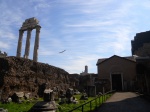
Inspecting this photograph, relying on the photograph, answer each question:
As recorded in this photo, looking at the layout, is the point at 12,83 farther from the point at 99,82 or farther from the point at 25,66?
the point at 99,82

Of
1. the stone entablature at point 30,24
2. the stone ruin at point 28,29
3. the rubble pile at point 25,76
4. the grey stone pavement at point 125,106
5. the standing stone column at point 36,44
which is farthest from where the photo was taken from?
the stone entablature at point 30,24

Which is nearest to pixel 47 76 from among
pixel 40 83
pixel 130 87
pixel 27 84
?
pixel 40 83

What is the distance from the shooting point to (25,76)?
17.8m

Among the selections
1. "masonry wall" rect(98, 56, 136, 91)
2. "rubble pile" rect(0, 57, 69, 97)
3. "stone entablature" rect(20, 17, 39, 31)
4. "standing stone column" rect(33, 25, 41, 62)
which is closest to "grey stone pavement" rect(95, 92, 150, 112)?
"rubble pile" rect(0, 57, 69, 97)

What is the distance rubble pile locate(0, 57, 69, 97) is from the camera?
15.7m

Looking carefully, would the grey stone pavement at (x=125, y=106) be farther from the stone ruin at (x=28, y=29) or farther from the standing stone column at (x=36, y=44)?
the stone ruin at (x=28, y=29)

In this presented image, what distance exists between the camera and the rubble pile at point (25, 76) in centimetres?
1568

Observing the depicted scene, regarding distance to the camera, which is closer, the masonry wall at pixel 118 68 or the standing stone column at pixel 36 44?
the standing stone column at pixel 36 44

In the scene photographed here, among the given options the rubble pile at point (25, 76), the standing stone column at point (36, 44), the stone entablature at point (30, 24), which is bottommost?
the rubble pile at point (25, 76)

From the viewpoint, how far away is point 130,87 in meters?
28.8

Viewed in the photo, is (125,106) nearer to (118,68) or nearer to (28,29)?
(118,68)

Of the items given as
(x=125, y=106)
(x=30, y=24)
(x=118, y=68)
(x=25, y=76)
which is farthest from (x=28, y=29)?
(x=125, y=106)

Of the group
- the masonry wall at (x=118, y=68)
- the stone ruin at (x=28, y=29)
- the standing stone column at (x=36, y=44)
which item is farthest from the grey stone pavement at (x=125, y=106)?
the stone ruin at (x=28, y=29)

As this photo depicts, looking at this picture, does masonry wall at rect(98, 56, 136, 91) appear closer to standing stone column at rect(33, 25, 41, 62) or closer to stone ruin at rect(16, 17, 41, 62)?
standing stone column at rect(33, 25, 41, 62)
